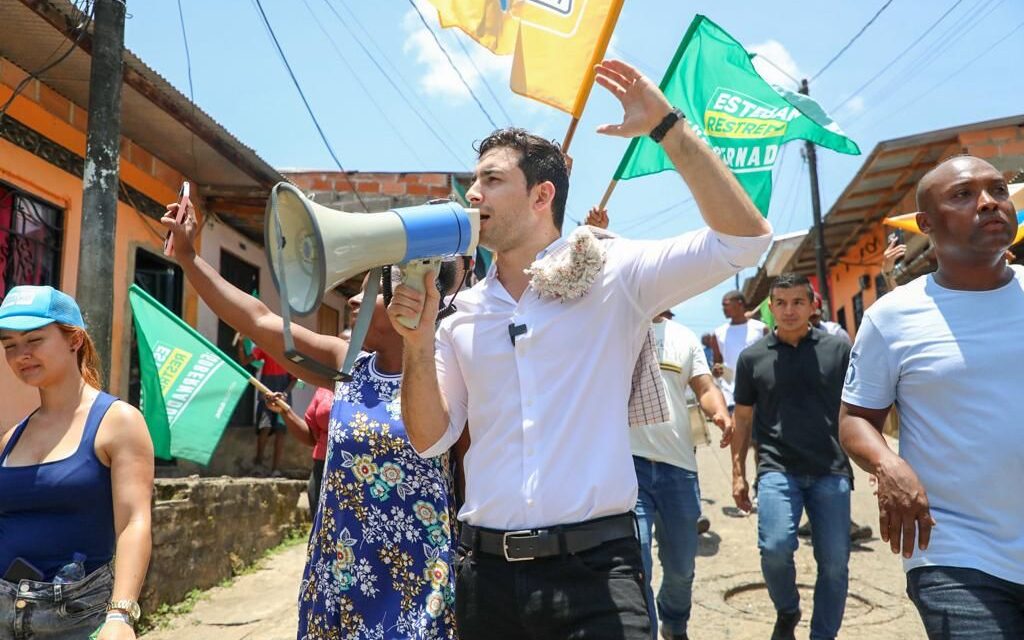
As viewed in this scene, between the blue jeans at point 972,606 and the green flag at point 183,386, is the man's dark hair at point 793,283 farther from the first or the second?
the green flag at point 183,386

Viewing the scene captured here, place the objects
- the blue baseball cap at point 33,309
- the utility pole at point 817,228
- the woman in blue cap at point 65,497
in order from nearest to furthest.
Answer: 1. the woman in blue cap at point 65,497
2. the blue baseball cap at point 33,309
3. the utility pole at point 817,228

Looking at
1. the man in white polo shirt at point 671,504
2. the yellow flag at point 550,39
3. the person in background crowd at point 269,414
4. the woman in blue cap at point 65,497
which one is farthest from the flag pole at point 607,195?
the person in background crowd at point 269,414

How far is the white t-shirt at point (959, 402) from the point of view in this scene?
→ 7.82 ft

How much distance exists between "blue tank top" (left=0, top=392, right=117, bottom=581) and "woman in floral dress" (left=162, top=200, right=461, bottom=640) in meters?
0.67

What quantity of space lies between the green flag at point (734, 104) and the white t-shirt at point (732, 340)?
294cm

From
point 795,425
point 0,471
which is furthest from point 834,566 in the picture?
point 0,471

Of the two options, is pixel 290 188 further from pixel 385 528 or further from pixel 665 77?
A: pixel 665 77

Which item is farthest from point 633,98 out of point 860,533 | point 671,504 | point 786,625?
point 860,533

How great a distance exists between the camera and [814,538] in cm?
460

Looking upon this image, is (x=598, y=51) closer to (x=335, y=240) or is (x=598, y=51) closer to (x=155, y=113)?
(x=335, y=240)

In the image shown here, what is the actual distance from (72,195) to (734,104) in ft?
19.4

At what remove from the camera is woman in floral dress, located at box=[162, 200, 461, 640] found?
2762 millimetres

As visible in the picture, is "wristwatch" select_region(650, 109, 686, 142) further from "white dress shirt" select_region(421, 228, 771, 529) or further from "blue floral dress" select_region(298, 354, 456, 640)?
"blue floral dress" select_region(298, 354, 456, 640)

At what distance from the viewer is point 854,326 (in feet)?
69.5
